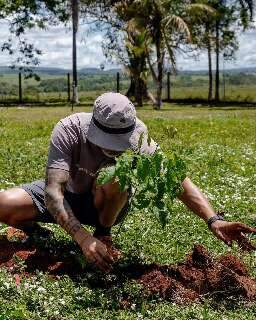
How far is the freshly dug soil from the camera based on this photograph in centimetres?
571

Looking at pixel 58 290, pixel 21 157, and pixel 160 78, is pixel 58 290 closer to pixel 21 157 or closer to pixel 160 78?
pixel 21 157

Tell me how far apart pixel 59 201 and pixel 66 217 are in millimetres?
129

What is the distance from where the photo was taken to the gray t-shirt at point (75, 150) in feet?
18.8

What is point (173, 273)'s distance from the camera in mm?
6055

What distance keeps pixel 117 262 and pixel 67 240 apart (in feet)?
3.47

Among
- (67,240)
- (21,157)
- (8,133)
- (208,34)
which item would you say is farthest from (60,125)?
(208,34)

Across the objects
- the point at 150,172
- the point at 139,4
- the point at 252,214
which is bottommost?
the point at 252,214

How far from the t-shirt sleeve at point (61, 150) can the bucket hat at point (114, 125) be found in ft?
0.72

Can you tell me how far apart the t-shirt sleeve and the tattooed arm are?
0.05 m

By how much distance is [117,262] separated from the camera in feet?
20.5

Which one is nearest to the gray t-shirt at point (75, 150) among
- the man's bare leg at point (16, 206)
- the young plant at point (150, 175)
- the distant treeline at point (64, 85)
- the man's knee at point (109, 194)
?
the man's knee at point (109, 194)

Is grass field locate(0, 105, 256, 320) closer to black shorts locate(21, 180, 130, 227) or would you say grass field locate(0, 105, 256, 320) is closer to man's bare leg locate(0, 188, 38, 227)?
black shorts locate(21, 180, 130, 227)

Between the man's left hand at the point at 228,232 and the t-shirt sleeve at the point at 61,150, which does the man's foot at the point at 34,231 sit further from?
the man's left hand at the point at 228,232

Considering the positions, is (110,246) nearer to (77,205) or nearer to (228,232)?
(77,205)
